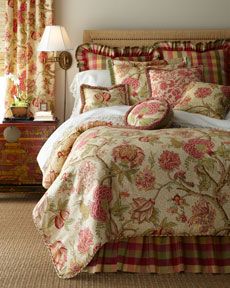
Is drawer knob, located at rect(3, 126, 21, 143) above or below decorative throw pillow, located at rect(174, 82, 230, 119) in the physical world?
below

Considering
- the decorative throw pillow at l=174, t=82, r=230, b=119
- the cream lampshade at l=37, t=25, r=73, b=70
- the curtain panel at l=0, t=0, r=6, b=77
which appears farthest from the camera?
the curtain panel at l=0, t=0, r=6, b=77

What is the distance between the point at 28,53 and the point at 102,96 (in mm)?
1065

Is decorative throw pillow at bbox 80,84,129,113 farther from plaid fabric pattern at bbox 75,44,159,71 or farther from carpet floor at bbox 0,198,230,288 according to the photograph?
carpet floor at bbox 0,198,230,288

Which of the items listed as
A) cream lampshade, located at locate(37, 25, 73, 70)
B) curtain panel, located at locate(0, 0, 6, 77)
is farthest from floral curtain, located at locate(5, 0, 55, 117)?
cream lampshade, located at locate(37, 25, 73, 70)

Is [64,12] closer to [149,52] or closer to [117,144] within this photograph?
[149,52]

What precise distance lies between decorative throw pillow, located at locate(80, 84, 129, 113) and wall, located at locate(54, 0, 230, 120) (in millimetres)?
852

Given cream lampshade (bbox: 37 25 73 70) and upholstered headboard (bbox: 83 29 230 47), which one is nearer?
cream lampshade (bbox: 37 25 73 70)

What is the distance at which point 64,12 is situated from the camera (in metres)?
4.98

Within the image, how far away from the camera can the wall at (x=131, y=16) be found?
5.00 meters

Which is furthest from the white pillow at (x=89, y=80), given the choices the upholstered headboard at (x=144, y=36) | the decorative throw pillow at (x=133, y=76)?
the upholstered headboard at (x=144, y=36)

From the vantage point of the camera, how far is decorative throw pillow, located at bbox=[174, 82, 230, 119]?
389cm

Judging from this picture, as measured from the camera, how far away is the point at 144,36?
16.3 ft

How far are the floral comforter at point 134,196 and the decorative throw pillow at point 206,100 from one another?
1057 millimetres

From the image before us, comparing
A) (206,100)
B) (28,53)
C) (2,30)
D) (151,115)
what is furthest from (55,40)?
(151,115)
